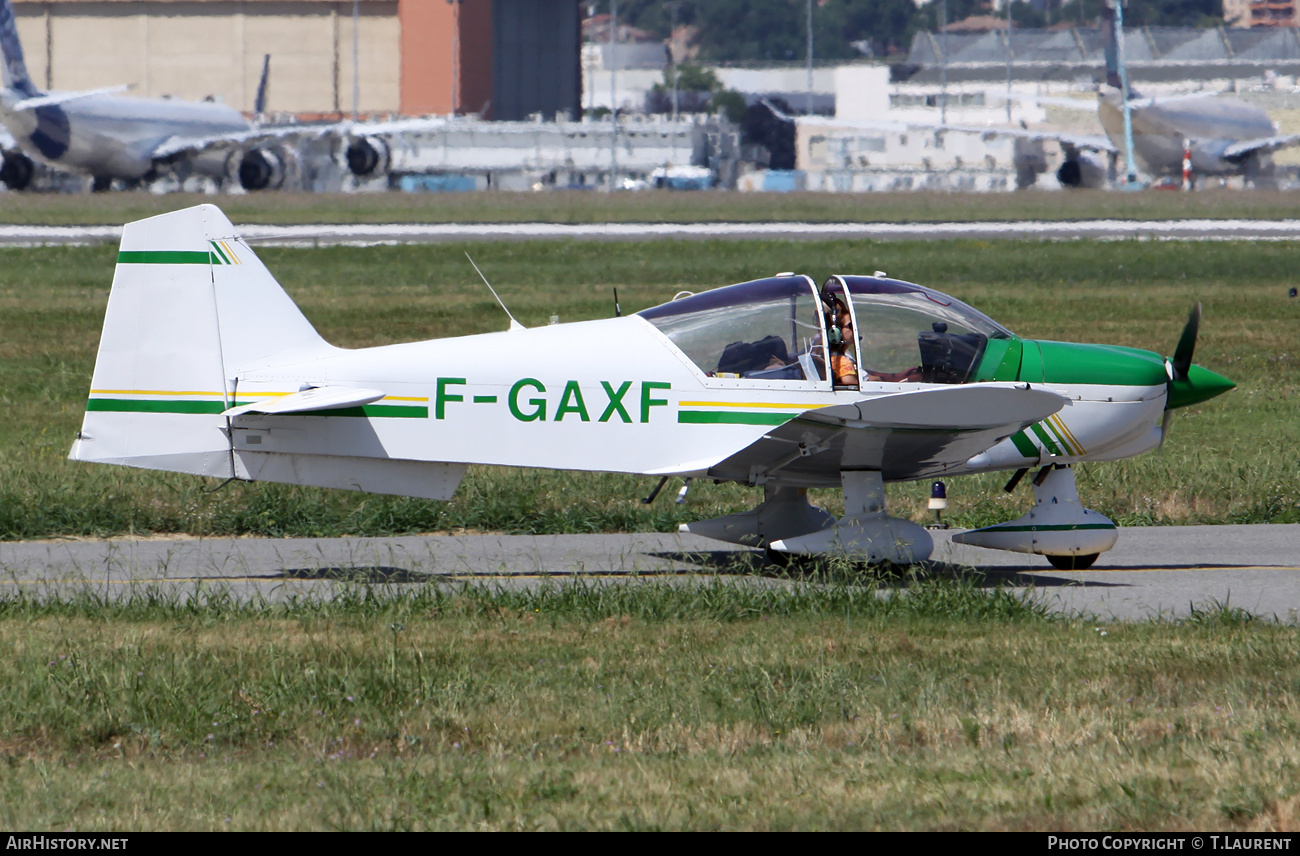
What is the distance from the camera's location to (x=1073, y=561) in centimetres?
902

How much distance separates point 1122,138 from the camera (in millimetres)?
71250

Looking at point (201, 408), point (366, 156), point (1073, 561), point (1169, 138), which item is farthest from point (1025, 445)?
point (1169, 138)

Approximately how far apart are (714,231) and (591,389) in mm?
28784

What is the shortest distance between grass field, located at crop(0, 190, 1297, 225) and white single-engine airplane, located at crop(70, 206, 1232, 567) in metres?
33.8

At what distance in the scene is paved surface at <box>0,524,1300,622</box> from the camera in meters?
8.17

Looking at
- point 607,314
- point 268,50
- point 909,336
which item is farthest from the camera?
point 268,50

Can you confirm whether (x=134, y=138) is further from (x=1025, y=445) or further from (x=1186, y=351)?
(x=1186, y=351)

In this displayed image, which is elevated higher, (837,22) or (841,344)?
(837,22)

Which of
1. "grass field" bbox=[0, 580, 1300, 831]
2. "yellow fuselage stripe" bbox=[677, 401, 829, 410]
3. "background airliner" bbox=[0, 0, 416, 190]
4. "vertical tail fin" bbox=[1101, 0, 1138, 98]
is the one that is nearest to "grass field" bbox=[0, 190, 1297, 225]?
"background airliner" bbox=[0, 0, 416, 190]

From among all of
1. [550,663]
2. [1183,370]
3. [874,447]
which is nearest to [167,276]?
[550,663]

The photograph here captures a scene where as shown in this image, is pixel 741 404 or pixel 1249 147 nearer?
pixel 741 404

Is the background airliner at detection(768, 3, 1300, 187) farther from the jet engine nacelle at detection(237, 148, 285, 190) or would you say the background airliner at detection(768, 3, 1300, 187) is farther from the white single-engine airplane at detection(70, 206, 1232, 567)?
the white single-engine airplane at detection(70, 206, 1232, 567)
